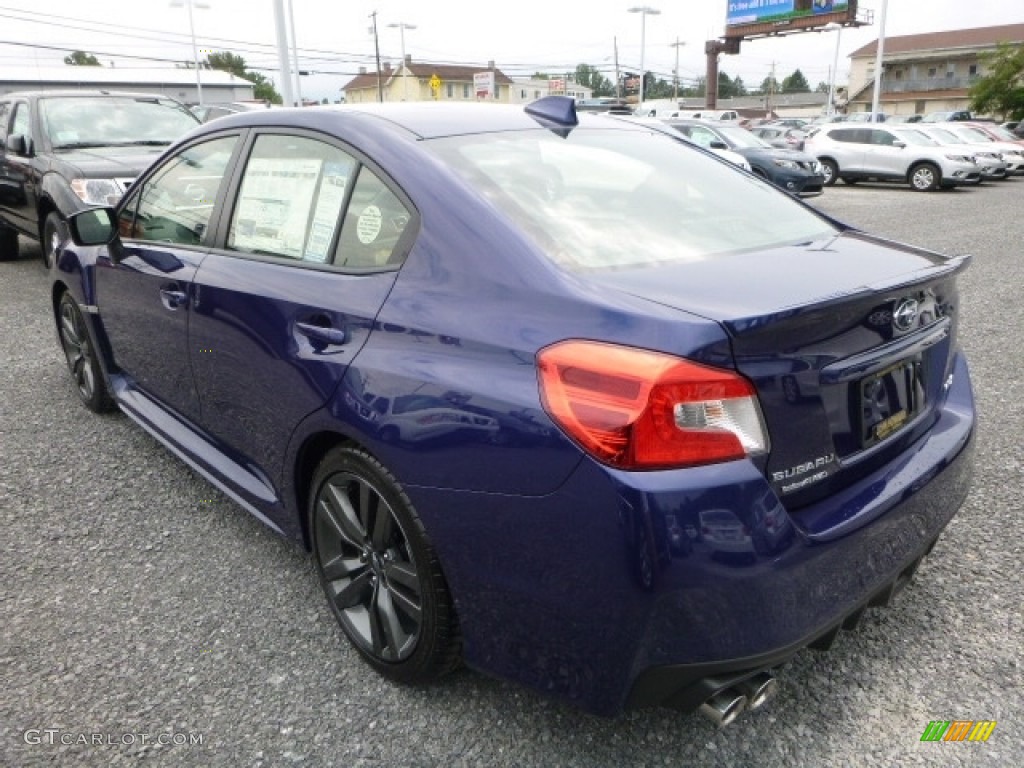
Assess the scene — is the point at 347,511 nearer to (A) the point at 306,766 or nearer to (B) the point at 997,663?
(A) the point at 306,766

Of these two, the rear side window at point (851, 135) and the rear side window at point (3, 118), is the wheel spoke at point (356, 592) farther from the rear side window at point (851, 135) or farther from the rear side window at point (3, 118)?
the rear side window at point (851, 135)

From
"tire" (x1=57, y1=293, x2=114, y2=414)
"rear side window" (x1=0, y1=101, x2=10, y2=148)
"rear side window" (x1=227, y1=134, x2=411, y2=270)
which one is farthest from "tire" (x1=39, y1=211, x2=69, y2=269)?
"rear side window" (x1=227, y1=134, x2=411, y2=270)

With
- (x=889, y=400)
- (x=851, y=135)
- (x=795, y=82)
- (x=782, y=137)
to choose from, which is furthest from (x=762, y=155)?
(x=795, y=82)

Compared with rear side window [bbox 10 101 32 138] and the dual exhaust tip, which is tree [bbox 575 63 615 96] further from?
the dual exhaust tip

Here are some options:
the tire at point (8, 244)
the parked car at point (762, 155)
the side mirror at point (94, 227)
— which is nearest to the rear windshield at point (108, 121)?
the tire at point (8, 244)

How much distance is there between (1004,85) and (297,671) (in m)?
51.8

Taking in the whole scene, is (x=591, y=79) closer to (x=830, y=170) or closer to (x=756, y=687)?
(x=830, y=170)

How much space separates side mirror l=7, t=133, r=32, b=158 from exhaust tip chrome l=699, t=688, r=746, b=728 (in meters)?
8.01

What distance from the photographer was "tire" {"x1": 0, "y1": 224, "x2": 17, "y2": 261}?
28.2ft

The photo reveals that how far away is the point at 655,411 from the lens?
1.54 metres

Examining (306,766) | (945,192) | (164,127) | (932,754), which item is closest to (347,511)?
(306,766)

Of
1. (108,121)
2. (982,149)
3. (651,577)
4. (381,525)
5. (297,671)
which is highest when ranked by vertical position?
(108,121)

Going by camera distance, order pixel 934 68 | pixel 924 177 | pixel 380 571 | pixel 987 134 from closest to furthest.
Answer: pixel 380 571
pixel 924 177
pixel 987 134
pixel 934 68

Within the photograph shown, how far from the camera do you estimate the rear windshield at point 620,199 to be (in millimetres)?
2000
